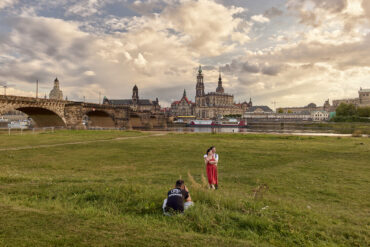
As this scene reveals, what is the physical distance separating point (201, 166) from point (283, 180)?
17.7 ft

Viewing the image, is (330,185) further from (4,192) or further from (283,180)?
(4,192)

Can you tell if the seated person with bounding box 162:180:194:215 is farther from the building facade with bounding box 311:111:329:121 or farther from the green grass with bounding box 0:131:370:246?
the building facade with bounding box 311:111:329:121

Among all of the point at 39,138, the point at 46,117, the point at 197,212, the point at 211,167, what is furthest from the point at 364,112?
the point at 197,212

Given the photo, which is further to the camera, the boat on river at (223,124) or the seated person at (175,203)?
the boat on river at (223,124)

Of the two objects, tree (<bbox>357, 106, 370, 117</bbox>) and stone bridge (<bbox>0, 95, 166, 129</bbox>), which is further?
tree (<bbox>357, 106, 370, 117</bbox>)

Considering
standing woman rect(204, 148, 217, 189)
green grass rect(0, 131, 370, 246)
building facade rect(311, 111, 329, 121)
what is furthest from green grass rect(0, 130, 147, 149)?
building facade rect(311, 111, 329, 121)

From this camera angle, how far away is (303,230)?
18.9ft

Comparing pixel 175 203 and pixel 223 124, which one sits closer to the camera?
pixel 175 203

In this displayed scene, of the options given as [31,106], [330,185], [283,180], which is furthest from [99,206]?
[31,106]

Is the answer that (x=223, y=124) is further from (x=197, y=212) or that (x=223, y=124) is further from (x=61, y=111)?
(x=197, y=212)

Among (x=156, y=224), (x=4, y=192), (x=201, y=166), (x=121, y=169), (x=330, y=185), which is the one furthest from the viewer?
(x=201, y=166)

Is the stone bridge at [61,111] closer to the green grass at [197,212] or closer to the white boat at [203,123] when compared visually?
the green grass at [197,212]

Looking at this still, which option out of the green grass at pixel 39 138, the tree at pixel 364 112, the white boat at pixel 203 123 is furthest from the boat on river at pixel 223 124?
the green grass at pixel 39 138

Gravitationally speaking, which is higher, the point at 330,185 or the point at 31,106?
the point at 31,106
